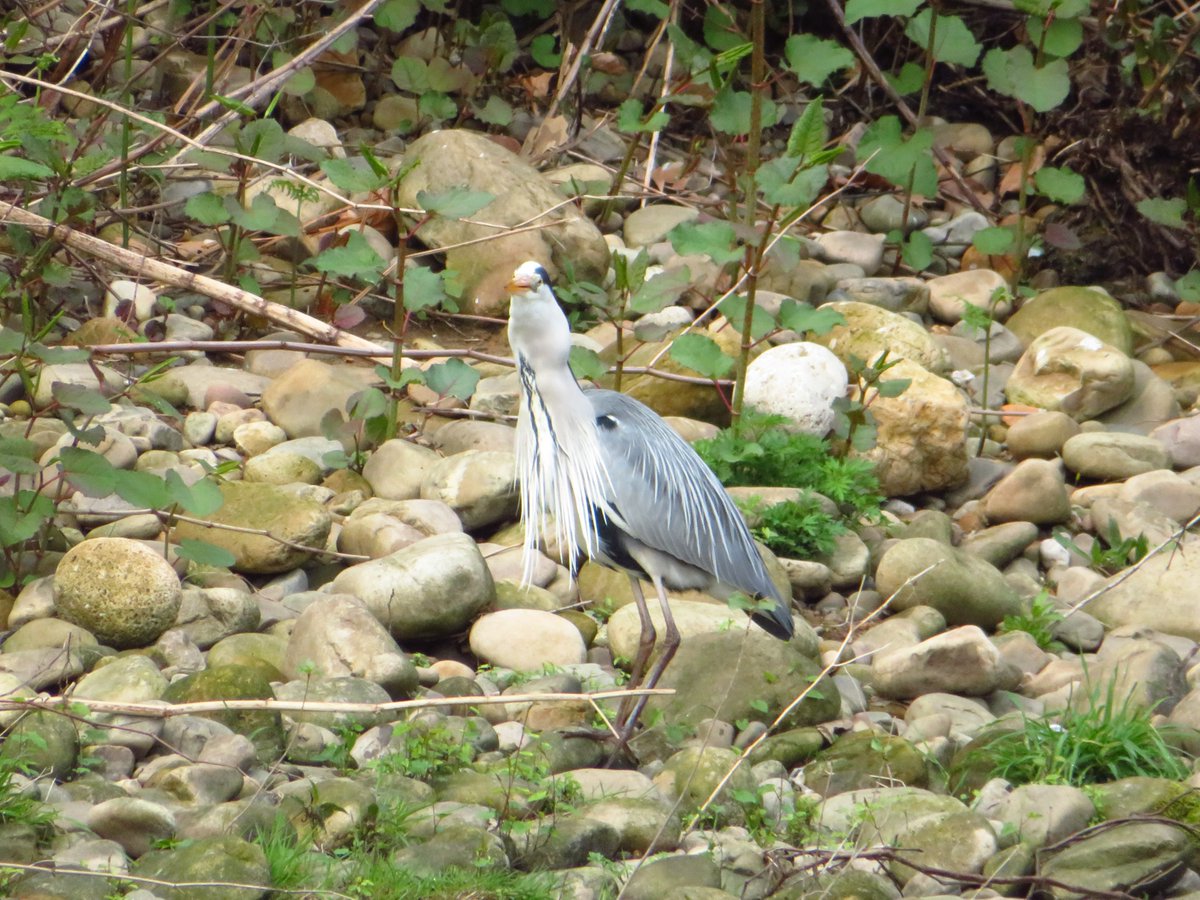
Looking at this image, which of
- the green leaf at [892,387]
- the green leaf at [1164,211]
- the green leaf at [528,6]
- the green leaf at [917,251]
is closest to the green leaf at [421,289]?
the green leaf at [892,387]

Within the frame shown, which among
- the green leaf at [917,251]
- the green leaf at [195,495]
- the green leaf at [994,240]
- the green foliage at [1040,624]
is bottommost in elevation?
the green foliage at [1040,624]

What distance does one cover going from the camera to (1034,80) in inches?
276

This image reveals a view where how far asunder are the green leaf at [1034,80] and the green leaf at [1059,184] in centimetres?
37

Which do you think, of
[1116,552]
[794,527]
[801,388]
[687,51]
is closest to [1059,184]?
[687,51]

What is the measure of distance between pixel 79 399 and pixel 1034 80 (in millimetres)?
4734

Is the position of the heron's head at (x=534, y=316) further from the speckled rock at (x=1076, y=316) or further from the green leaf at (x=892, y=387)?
the speckled rock at (x=1076, y=316)

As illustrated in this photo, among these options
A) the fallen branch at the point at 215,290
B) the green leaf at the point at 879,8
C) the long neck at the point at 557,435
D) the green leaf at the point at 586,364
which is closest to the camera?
the long neck at the point at 557,435

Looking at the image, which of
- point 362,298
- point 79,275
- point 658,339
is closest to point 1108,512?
point 658,339

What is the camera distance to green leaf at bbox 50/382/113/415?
4.09 meters

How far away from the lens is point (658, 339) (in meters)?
6.13

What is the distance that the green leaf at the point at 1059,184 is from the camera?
7215 mm

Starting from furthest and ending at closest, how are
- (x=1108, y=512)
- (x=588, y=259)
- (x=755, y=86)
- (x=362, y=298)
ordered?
(x=588, y=259), (x=362, y=298), (x=1108, y=512), (x=755, y=86)

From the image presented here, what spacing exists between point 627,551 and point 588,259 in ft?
9.20

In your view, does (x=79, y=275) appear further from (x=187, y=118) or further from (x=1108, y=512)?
(x=1108, y=512)
